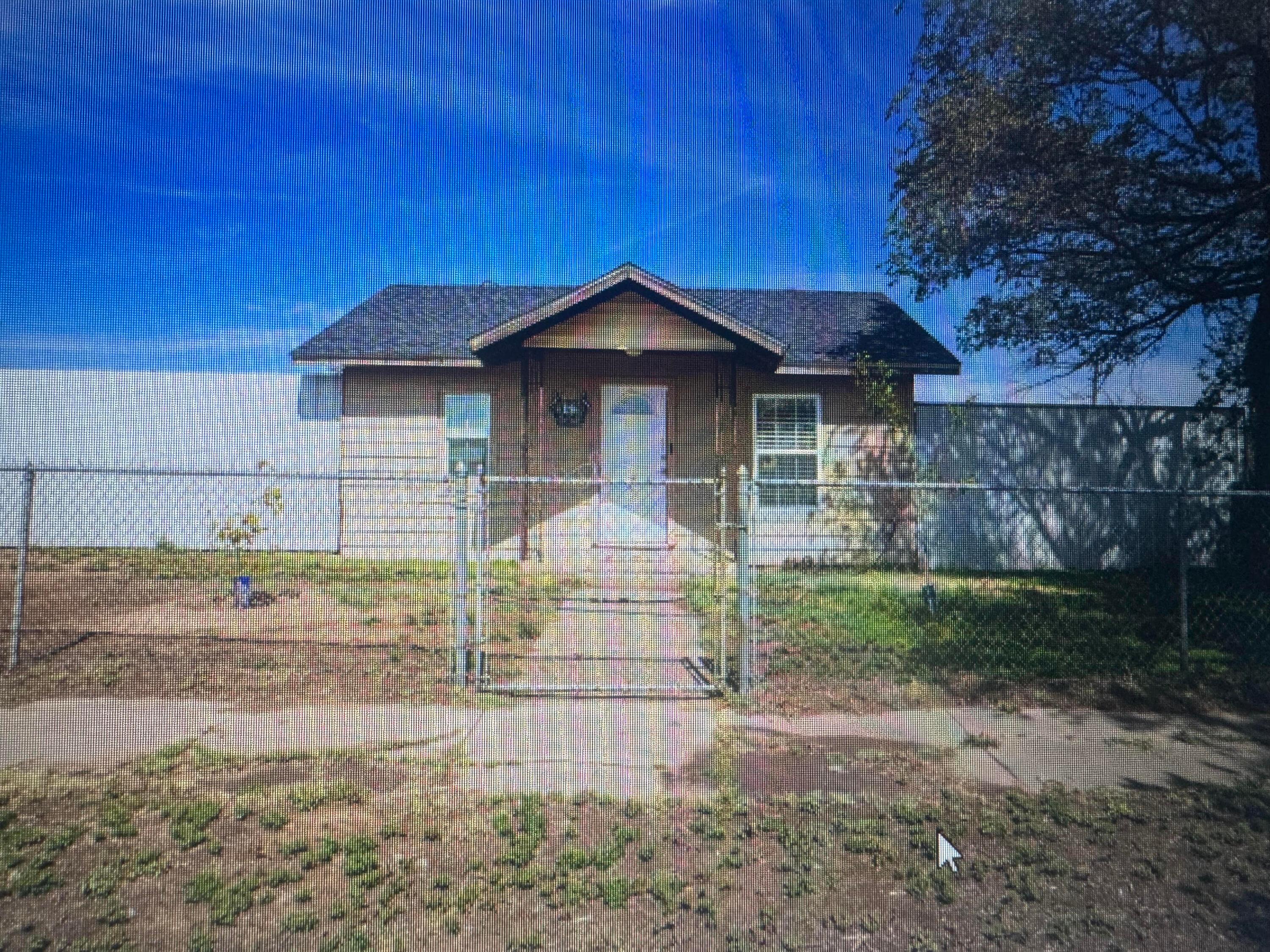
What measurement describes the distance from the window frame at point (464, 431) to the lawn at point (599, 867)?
8073mm

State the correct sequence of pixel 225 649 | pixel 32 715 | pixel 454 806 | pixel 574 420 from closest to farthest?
pixel 454 806, pixel 32 715, pixel 225 649, pixel 574 420

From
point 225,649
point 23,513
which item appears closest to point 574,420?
point 225,649

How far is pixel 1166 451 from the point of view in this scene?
12.0 meters

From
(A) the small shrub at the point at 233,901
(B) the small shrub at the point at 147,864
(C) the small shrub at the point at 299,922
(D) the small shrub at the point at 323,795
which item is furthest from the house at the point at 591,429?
(C) the small shrub at the point at 299,922

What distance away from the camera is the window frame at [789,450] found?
12.2 m

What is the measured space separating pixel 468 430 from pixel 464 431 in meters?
0.06

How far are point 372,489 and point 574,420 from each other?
2.95 metres

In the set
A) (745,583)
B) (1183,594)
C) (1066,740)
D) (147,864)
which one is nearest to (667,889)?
(147,864)

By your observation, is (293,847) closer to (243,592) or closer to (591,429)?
(243,592)

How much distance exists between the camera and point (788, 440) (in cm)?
1223

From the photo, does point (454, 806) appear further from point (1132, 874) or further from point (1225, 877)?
point (1225, 877)

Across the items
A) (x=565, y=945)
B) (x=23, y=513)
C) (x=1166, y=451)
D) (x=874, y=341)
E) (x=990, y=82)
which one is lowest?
(x=565, y=945)

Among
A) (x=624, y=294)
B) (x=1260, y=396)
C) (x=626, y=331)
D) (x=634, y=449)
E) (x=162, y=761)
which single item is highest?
(x=624, y=294)

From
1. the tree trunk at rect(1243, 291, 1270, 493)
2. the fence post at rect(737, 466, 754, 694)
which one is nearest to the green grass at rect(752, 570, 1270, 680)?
the fence post at rect(737, 466, 754, 694)
